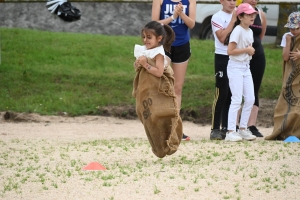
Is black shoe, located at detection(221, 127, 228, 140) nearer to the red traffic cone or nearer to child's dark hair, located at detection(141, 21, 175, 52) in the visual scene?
child's dark hair, located at detection(141, 21, 175, 52)

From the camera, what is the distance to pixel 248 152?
8.18 meters

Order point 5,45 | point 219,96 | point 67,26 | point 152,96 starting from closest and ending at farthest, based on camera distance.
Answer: point 152,96
point 219,96
point 5,45
point 67,26

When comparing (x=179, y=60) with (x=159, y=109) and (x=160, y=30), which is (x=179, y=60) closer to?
(x=160, y=30)

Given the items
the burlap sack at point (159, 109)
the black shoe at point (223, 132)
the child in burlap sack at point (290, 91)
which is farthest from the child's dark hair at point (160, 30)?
the child in burlap sack at point (290, 91)

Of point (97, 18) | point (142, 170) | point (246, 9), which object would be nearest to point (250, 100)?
point (246, 9)

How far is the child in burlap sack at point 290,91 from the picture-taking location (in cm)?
968

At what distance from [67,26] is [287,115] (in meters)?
11.4

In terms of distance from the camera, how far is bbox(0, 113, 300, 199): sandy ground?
21.3 feet

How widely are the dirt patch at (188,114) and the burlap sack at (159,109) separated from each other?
14.9 feet

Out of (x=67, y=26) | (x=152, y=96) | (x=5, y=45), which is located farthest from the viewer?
(x=67, y=26)

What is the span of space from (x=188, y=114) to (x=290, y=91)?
2875 mm

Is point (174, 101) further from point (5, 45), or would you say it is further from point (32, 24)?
point (32, 24)

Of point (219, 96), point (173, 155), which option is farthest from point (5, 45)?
point (173, 155)

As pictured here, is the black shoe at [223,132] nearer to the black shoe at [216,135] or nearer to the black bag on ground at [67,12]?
the black shoe at [216,135]
